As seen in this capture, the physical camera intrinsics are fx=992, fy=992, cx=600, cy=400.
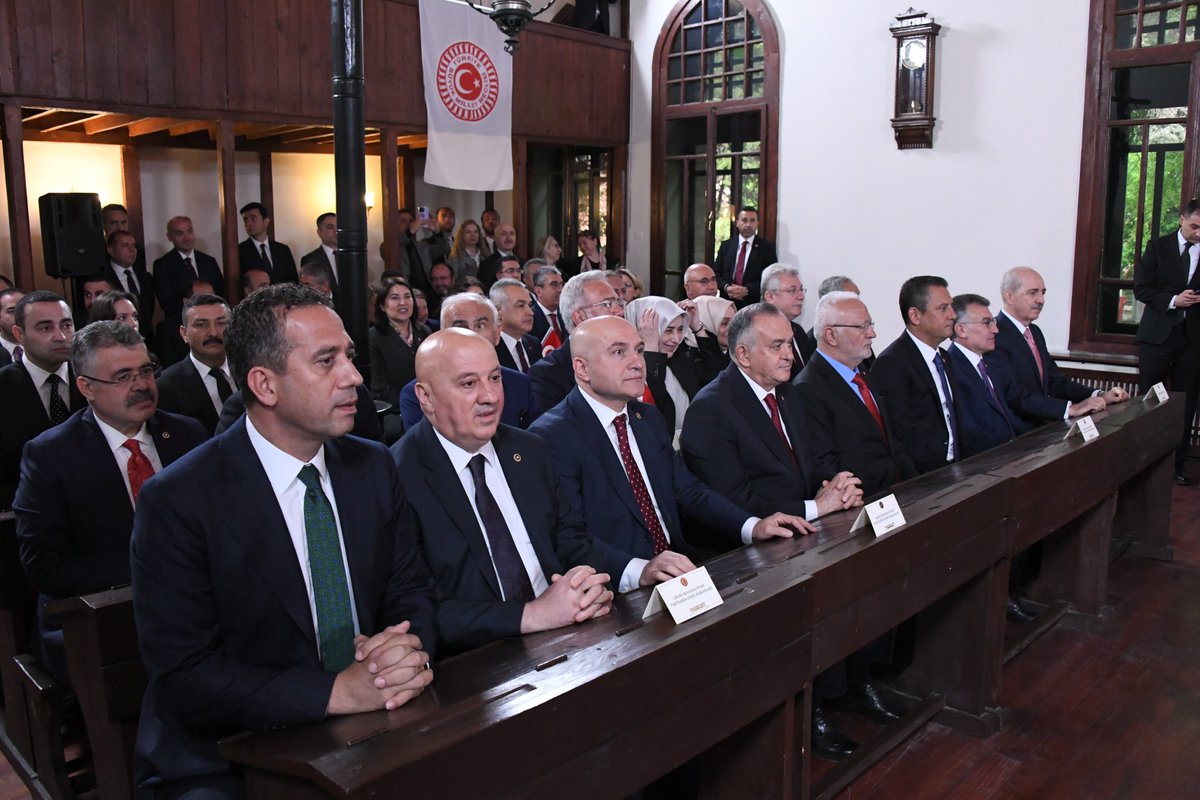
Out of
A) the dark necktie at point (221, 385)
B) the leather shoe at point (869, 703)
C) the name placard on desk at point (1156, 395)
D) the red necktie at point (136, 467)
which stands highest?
the dark necktie at point (221, 385)

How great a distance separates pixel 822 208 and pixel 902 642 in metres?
5.47

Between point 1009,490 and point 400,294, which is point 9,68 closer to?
point 400,294

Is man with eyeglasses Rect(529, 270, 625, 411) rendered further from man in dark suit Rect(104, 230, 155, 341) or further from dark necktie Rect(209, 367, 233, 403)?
man in dark suit Rect(104, 230, 155, 341)

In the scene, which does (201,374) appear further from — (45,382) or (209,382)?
(45,382)

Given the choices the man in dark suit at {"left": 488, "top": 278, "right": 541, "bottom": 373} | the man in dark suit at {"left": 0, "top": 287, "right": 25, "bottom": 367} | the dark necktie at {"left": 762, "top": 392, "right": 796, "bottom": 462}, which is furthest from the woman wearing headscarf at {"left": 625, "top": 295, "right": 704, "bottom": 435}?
the man in dark suit at {"left": 0, "top": 287, "right": 25, "bottom": 367}

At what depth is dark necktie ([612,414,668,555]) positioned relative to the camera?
2760mm

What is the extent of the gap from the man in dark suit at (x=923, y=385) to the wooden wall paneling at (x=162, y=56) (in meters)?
4.65

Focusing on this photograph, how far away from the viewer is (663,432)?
2928mm

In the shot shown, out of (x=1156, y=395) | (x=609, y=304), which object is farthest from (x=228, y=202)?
(x=1156, y=395)

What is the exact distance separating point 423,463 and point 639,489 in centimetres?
76

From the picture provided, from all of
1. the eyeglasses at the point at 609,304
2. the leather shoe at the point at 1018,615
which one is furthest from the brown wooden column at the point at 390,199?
the leather shoe at the point at 1018,615

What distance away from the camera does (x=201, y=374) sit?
146 inches

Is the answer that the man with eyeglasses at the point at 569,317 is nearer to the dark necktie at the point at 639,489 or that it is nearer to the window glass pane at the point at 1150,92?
the dark necktie at the point at 639,489

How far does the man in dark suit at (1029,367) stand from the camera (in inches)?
174
